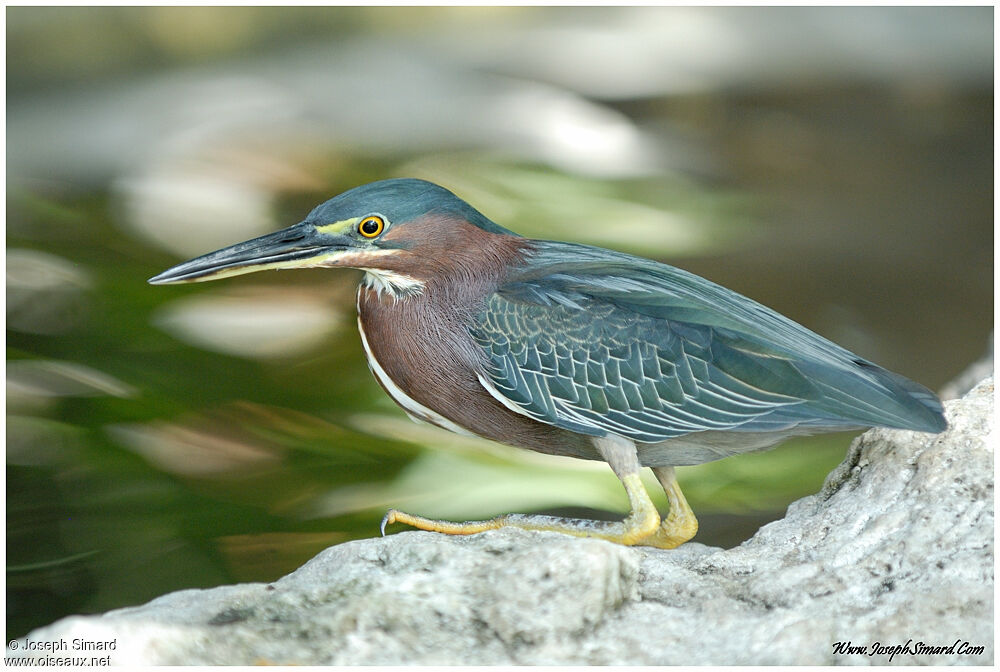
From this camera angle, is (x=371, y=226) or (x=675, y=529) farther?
(x=675, y=529)

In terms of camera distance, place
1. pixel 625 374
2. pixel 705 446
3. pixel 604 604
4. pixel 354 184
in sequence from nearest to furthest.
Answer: pixel 604 604, pixel 625 374, pixel 705 446, pixel 354 184

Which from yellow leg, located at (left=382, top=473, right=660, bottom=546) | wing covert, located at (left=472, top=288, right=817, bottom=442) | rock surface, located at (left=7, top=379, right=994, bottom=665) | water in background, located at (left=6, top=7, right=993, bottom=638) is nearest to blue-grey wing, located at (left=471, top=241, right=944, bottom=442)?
wing covert, located at (left=472, top=288, right=817, bottom=442)

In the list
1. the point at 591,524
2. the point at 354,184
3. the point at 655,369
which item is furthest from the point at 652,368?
the point at 354,184

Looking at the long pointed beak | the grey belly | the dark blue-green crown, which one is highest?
the dark blue-green crown

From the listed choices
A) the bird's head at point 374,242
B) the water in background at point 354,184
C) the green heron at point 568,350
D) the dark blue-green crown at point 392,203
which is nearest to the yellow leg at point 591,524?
the green heron at point 568,350

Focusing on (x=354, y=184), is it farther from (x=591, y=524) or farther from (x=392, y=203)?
(x=591, y=524)

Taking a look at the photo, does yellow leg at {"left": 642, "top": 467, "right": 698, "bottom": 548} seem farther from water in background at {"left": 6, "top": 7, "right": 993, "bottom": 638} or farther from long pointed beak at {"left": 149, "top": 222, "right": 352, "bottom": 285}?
water in background at {"left": 6, "top": 7, "right": 993, "bottom": 638}

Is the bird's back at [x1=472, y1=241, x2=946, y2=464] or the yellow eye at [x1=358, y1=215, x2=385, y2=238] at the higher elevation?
the yellow eye at [x1=358, y1=215, x2=385, y2=238]
